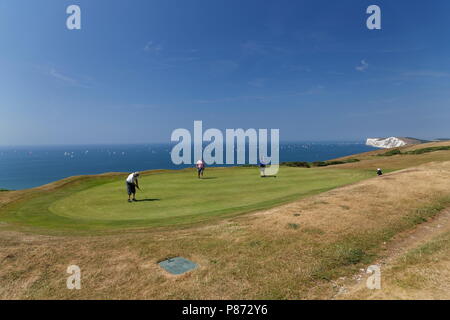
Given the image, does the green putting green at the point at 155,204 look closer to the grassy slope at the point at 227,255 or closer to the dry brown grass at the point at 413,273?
the grassy slope at the point at 227,255

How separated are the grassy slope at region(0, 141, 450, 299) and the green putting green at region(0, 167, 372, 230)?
6.95 ft

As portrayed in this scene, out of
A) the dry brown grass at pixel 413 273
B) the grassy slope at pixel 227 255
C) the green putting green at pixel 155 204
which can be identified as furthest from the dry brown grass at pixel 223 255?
the green putting green at pixel 155 204

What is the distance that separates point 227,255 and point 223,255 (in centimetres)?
15

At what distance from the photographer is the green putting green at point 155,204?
1377 cm

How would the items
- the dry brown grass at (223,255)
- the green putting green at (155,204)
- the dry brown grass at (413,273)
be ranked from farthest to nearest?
1. the green putting green at (155,204)
2. the dry brown grass at (223,255)
3. the dry brown grass at (413,273)

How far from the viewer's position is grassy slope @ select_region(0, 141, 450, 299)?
6930mm

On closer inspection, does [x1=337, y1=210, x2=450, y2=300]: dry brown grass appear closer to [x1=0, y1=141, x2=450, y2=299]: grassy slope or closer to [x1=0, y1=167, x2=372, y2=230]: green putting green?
[x1=0, y1=141, x2=450, y2=299]: grassy slope

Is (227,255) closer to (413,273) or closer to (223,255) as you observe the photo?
(223,255)

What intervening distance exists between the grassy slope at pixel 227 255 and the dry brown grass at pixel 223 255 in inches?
1.3

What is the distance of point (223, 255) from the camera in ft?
28.7

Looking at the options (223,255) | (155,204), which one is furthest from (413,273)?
(155,204)

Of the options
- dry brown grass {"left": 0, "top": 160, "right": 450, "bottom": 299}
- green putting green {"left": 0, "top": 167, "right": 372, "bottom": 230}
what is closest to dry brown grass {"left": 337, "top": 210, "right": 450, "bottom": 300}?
dry brown grass {"left": 0, "top": 160, "right": 450, "bottom": 299}
